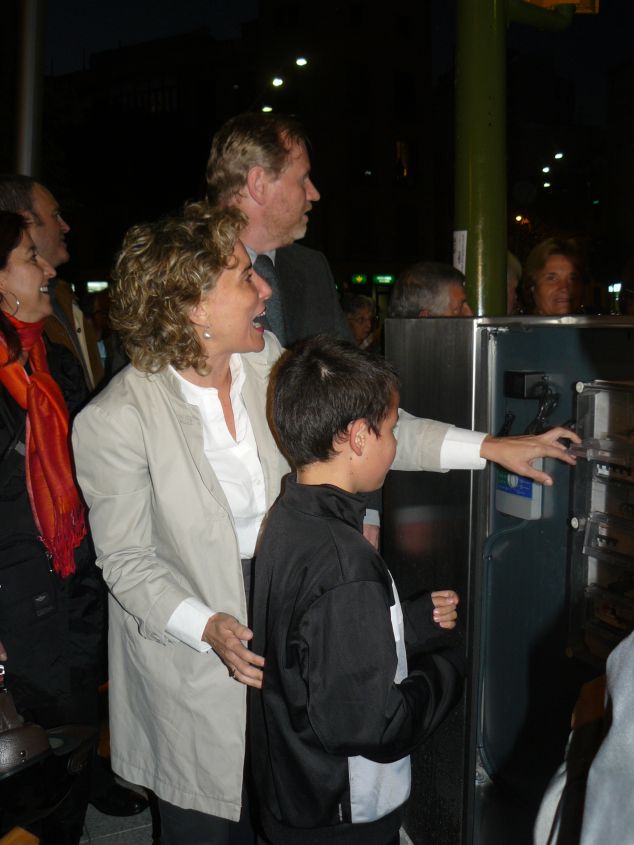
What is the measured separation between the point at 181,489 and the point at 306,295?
1113 millimetres

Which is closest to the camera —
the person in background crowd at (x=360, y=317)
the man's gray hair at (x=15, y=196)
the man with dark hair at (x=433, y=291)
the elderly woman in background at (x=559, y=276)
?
the man's gray hair at (x=15, y=196)

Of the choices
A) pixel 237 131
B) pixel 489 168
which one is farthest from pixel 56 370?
pixel 489 168

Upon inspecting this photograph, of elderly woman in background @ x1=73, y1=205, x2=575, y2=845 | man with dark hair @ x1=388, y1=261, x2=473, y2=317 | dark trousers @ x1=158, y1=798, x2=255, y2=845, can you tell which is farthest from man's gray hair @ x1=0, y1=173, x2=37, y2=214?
dark trousers @ x1=158, y1=798, x2=255, y2=845

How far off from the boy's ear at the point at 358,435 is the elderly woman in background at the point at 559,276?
109 inches

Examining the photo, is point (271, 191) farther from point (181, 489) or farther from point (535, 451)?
point (535, 451)

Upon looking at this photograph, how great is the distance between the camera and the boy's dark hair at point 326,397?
70.5 inches

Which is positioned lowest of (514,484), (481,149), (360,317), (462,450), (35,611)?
(35,611)

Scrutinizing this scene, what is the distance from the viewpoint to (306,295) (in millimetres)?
2955

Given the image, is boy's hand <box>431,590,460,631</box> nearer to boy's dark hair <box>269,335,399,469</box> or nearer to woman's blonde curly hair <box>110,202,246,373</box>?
boy's dark hair <box>269,335,399,469</box>

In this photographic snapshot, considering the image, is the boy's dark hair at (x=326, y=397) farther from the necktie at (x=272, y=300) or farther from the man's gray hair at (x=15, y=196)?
the man's gray hair at (x=15, y=196)

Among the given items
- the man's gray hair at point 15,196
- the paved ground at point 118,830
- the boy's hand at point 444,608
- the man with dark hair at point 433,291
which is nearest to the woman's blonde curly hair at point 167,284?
the boy's hand at point 444,608

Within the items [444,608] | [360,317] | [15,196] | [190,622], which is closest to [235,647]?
[190,622]

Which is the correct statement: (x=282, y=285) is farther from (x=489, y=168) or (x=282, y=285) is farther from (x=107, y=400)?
(x=489, y=168)

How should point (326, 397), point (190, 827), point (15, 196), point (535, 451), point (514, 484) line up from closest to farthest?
point (326, 397) → point (535, 451) → point (190, 827) → point (514, 484) → point (15, 196)
